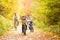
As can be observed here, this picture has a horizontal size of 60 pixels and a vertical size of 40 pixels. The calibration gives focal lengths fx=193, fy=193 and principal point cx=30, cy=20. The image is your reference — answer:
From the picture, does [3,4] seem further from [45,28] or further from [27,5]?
[45,28]

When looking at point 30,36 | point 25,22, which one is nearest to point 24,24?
point 25,22

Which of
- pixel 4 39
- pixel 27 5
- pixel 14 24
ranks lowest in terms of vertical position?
pixel 4 39

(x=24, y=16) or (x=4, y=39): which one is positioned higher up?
(x=24, y=16)

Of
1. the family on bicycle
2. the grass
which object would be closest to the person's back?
the family on bicycle

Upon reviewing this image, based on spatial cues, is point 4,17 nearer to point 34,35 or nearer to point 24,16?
point 24,16

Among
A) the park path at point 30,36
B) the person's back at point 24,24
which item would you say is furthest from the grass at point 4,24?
the person's back at point 24,24

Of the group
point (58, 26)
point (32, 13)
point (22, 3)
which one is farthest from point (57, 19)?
point (22, 3)

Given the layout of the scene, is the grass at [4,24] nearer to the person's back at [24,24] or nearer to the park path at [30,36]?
the park path at [30,36]

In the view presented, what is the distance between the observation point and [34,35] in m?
2.54

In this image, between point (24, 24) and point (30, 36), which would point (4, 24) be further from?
point (30, 36)

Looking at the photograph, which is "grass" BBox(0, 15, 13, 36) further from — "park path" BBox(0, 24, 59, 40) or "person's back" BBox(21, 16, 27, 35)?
"person's back" BBox(21, 16, 27, 35)

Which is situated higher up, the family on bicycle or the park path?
the family on bicycle

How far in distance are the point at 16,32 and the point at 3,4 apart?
1.35ft

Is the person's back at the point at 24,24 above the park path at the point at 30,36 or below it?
above
